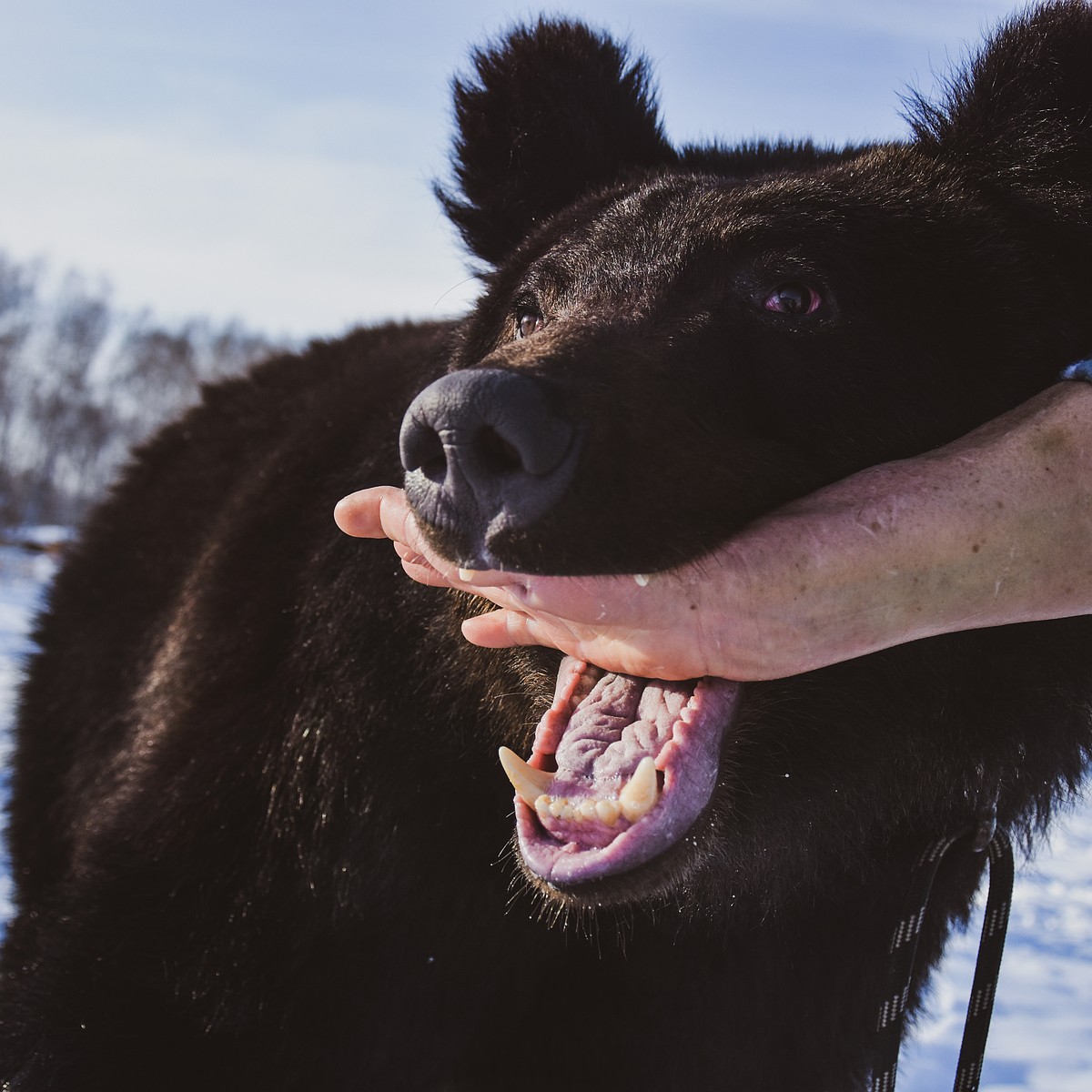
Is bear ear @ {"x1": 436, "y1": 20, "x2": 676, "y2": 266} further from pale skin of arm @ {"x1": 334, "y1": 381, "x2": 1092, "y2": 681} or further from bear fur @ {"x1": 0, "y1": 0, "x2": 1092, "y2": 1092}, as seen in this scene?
pale skin of arm @ {"x1": 334, "y1": 381, "x2": 1092, "y2": 681}

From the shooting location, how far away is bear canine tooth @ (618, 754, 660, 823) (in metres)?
1.96

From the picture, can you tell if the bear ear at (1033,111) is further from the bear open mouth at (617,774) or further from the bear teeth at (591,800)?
the bear teeth at (591,800)

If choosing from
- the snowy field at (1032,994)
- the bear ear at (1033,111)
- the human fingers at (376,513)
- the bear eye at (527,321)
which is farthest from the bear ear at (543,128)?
the snowy field at (1032,994)

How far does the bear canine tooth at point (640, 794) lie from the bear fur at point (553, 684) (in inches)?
4.2

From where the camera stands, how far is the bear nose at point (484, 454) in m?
1.71

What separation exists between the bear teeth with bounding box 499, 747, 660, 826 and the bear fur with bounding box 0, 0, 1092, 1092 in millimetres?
107

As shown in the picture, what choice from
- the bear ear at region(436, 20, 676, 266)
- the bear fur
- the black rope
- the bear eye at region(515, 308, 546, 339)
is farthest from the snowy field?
the bear ear at region(436, 20, 676, 266)

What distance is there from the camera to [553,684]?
95.5 inches

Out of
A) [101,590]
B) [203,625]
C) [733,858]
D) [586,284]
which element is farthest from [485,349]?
[101,590]

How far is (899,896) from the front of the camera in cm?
269

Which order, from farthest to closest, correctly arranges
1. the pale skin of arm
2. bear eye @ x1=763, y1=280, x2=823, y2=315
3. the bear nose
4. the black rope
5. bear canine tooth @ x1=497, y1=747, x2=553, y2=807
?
the black rope → bear eye @ x1=763, y1=280, x2=823, y2=315 → bear canine tooth @ x1=497, y1=747, x2=553, y2=807 → the pale skin of arm → the bear nose

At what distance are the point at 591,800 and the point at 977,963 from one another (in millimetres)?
1194

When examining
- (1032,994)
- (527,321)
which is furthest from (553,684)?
(1032,994)

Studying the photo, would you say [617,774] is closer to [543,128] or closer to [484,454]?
[484,454]
